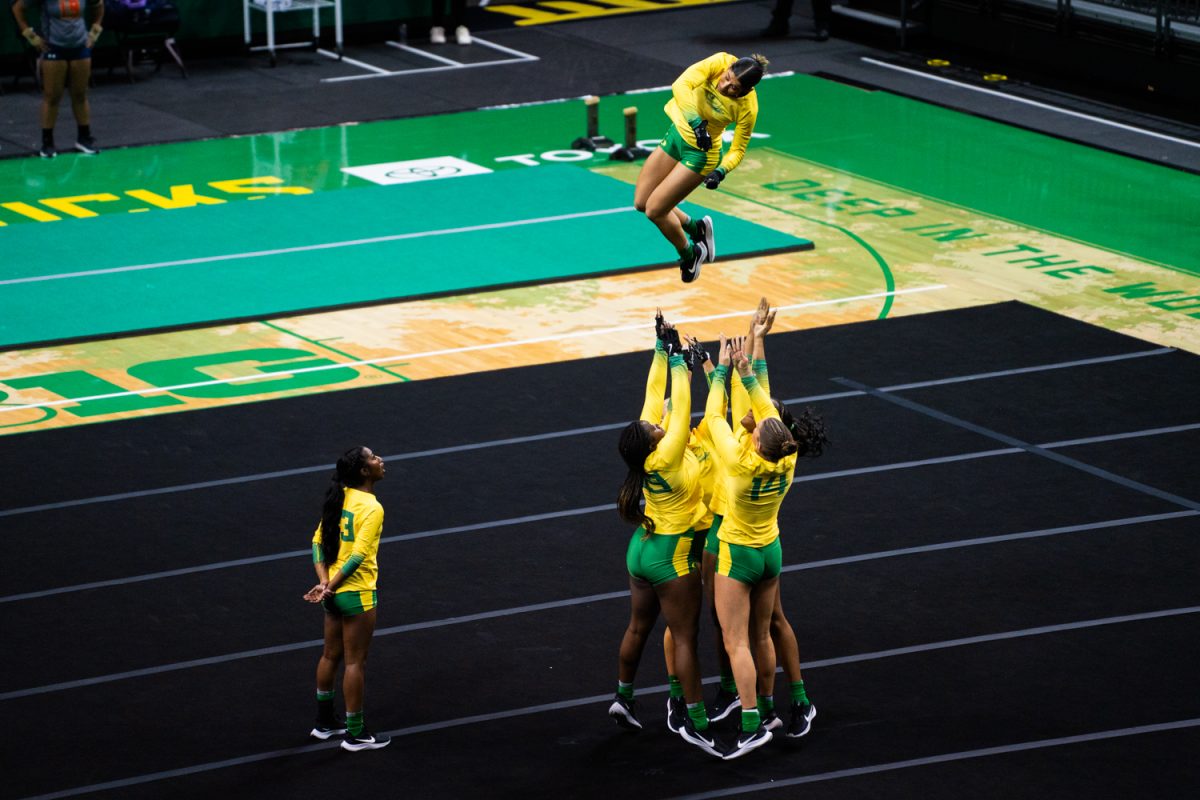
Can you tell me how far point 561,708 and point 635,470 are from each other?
1.52m

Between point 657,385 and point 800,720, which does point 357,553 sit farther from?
point 800,720

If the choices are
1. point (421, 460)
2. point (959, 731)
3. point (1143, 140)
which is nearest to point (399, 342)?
point (421, 460)

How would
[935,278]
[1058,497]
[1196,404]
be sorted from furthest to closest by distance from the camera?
[935,278] → [1196,404] → [1058,497]

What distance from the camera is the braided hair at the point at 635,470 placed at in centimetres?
959

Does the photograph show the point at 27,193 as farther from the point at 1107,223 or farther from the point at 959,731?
the point at 959,731

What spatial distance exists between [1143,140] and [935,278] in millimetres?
6414

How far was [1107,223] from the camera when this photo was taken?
20531mm

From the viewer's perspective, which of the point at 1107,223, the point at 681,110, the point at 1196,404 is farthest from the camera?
the point at 1107,223

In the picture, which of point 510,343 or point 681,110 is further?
point 510,343

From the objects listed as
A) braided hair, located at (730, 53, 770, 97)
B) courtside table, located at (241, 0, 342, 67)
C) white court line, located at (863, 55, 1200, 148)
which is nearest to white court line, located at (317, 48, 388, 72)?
courtside table, located at (241, 0, 342, 67)

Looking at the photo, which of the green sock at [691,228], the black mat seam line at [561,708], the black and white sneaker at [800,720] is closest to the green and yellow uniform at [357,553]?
the black mat seam line at [561,708]

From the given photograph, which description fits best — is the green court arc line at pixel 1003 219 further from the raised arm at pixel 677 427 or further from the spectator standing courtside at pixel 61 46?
the raised arm at pixel 677 427

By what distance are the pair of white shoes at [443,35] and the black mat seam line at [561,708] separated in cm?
1932

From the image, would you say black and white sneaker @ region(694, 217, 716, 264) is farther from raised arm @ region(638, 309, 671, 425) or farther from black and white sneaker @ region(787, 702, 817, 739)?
black and white sneaker @ region(787, 702, 817, 739)
